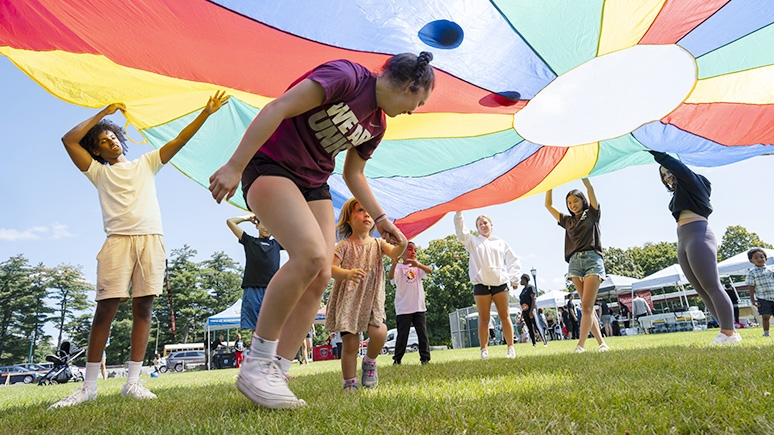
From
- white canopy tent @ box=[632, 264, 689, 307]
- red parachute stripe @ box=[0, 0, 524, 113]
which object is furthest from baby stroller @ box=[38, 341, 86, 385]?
white canopy tent @ box=[632, 264, 689, 307]

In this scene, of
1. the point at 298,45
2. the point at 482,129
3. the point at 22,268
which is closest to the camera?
the point at 298,45

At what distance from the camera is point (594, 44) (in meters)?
3.46

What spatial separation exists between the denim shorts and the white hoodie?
0.69 meters

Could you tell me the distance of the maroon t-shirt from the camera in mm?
1850

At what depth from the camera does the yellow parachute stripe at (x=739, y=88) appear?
4.24m

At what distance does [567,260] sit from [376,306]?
2919 millimetres

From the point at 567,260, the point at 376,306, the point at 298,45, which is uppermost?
the point at 298,45

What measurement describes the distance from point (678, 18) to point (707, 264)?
2048mm

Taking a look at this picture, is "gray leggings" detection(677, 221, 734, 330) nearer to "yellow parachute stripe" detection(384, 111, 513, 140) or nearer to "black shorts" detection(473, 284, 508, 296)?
"black shorts" detection(473, 284, 508, 296)

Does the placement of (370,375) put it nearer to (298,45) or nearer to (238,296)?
(298,45)

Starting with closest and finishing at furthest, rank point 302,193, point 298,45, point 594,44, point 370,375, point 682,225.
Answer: point 302,193
point 370,375
point 298,45
point 594,44
point 682,225

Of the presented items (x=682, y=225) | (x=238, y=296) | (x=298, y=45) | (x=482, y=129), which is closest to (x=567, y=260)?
(x=682, y=225)

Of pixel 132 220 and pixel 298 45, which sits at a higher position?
pixel 298 45

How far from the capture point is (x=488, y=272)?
4887 millimetres
